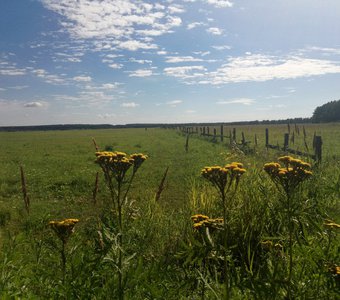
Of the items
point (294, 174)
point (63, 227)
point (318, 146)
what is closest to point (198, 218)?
point (294, 174)

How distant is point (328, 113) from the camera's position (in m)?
119

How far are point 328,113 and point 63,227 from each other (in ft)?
423

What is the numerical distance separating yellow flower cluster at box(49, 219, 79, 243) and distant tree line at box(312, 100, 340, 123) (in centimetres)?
12391

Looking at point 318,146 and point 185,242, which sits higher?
point 318,146

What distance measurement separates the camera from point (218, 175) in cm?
332

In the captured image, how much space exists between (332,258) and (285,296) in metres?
0.75

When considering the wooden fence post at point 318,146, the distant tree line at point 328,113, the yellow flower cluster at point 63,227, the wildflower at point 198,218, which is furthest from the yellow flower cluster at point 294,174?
the distant tree line at point 328,113

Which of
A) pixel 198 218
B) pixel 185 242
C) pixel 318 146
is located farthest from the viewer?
pixel 318 146

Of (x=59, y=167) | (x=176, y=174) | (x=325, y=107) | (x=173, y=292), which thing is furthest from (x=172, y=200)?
(x=325, y=107)

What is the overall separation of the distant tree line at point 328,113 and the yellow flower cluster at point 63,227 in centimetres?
12391

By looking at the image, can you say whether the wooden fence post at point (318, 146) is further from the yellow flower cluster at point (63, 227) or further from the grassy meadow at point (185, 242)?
the yellow flower cluster at point (63, 227)

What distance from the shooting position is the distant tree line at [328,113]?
381 feet

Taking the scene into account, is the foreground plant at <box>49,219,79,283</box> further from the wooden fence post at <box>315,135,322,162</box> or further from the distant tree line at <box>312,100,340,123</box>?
the distant tree line at <box>312,100,340,123</box>

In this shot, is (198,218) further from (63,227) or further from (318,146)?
(318,146)
